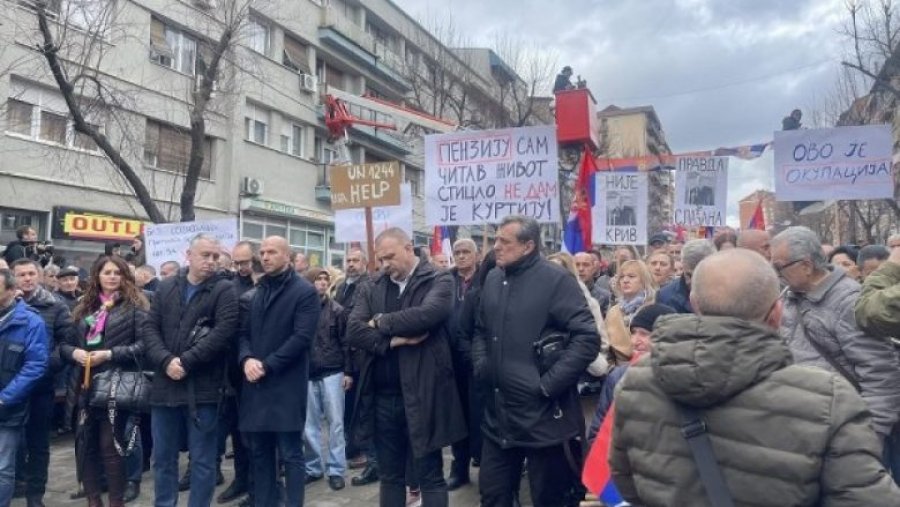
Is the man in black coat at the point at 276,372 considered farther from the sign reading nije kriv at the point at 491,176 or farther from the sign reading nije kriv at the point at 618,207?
the sign reading nije kriv at the point at 618,207

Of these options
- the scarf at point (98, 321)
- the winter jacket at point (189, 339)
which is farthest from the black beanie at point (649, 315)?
the scarf at point (98, 321)

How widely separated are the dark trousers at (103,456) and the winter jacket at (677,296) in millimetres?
4050

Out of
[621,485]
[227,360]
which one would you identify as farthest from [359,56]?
[621,485]

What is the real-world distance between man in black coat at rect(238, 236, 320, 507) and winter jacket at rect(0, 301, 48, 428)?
144 centimetres

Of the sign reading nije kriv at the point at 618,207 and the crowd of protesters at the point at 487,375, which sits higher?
the sign reading nije kriv at the point at 618,207

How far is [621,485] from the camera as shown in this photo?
8.06 ft

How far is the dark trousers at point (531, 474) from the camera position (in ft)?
13.7

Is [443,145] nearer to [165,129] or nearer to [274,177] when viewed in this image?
[165,129]

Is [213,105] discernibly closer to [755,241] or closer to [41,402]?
[41,402]

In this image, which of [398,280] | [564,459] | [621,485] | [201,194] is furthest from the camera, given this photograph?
[201,194]

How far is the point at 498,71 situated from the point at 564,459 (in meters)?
28.6

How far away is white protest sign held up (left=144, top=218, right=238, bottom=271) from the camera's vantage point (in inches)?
359

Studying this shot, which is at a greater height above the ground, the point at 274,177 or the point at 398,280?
the point at 274,177

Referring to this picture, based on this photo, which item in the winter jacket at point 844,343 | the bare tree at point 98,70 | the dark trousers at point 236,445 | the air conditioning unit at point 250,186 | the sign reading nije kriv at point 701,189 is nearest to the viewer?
the winter jacket at point 844,343
